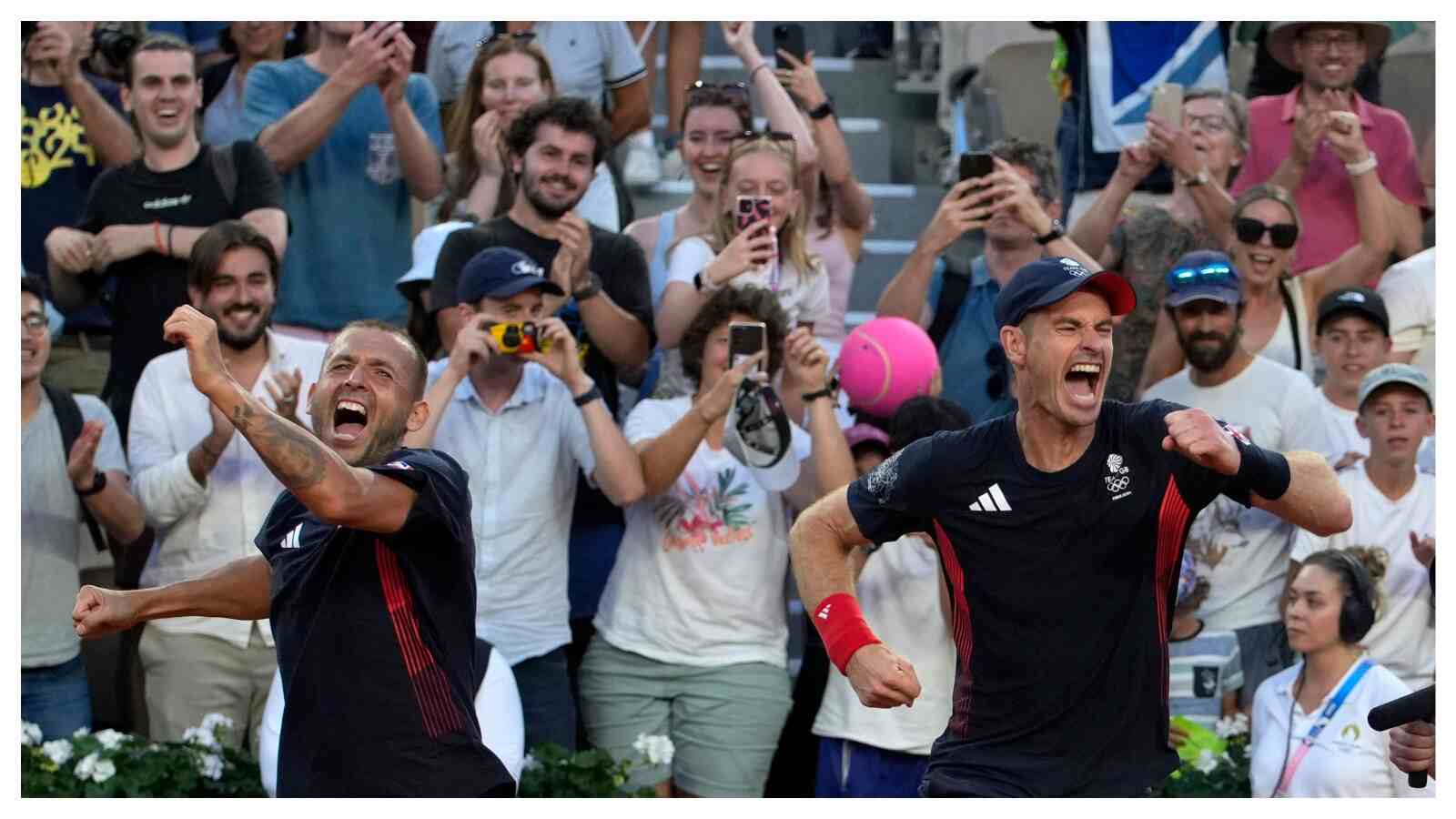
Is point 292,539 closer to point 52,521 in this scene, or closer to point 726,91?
point 52,521

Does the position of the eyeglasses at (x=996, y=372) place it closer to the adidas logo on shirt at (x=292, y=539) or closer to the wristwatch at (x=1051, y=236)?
the wristwatch at (x=1051, y=236)

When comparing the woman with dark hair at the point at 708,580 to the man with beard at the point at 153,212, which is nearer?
the woman with dark hair at the point at 708,580

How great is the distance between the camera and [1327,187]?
9.63 m

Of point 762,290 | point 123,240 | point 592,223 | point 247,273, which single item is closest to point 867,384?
point 762,290

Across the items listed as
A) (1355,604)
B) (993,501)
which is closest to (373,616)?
(993,501)

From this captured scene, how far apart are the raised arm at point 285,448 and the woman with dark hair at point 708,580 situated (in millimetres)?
2776

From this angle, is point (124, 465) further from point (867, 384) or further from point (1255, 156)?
point (1255, 156)

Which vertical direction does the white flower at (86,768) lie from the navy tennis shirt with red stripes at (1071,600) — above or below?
below

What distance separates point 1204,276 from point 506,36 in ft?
10.4

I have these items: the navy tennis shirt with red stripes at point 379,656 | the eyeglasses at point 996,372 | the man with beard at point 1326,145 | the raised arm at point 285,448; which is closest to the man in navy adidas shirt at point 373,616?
the navy tennis shirt with red stripes at point 379,656

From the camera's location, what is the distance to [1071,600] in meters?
5.49

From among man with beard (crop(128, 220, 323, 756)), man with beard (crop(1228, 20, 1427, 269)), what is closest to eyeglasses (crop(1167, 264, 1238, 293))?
man with beard (crop(1228, 20, 1427, 269))

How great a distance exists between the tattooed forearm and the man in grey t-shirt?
10.5 feet

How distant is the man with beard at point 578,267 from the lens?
8.30 metres
